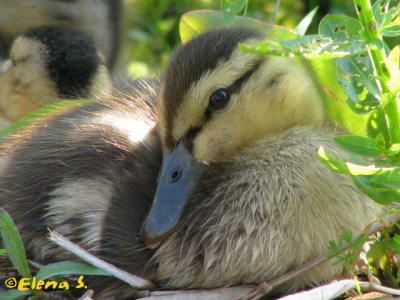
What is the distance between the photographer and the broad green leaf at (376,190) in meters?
1.51

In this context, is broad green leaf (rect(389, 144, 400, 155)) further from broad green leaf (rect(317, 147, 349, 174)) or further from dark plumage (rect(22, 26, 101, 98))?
dark plumage (rect(22, 26, 101, 98))

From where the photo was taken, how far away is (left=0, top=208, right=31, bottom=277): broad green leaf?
1691mm

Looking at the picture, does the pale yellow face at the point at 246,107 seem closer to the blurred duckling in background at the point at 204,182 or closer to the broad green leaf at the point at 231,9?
the blurred duckling in background at the point at 204,182

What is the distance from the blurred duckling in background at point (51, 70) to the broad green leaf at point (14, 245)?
29.9 inches

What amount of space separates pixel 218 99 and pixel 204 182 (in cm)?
18

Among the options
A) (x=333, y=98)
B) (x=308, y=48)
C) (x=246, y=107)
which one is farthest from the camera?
(x=333, y=98)

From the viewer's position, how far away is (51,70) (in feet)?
8.14

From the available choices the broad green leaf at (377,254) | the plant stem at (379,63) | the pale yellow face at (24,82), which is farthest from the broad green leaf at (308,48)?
the pale yellow face at (24,82)

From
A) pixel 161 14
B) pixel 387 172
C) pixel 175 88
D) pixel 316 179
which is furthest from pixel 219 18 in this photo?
pixel 161 14

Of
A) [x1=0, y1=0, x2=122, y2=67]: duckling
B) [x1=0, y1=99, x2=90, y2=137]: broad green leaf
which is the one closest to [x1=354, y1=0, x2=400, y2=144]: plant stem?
[x1=0, y1=99, x2=90, y2=137]: broad green leaf

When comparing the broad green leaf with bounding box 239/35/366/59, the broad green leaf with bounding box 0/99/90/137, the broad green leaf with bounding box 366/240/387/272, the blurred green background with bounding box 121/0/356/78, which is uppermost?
the blurred green background with bounding box 121/0/356/78

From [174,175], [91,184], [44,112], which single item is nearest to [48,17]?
[44,112]

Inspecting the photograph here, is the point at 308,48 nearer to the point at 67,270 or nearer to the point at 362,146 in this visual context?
the point at 362,146

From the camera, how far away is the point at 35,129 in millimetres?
2057
